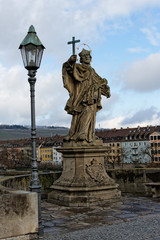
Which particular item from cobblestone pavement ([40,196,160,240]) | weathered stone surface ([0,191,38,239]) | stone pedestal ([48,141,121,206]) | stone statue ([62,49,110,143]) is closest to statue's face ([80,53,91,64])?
stone statue ([62,49,110,143])

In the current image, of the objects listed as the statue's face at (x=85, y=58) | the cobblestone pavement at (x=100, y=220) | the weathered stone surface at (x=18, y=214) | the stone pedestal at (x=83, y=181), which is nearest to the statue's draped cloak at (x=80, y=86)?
the statue's face at (x=85, y=58)

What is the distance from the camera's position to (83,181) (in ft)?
30.7

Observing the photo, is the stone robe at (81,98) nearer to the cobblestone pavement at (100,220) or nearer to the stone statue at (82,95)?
the stone statue at (82,95)

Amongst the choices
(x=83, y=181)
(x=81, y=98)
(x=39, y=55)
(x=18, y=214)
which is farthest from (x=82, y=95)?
(x=18, y=214)

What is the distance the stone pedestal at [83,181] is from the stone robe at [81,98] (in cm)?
39

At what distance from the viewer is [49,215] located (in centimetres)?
793

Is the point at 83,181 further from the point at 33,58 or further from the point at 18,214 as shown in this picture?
the point at 33,58

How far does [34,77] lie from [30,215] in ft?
8.19

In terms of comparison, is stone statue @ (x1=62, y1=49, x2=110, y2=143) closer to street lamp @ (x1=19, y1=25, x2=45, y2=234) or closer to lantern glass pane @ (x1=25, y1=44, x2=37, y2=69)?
street lamp @ (x1=19, y1=25, x2=45, y2=234)

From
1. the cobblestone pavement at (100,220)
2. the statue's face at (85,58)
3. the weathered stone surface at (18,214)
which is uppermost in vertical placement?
the statue's face at (85,58)

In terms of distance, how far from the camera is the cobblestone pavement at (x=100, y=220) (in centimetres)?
606

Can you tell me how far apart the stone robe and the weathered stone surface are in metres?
4.12

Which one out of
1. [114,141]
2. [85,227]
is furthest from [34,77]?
[114,141]

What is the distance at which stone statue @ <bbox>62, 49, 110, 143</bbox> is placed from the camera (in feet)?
32.3
